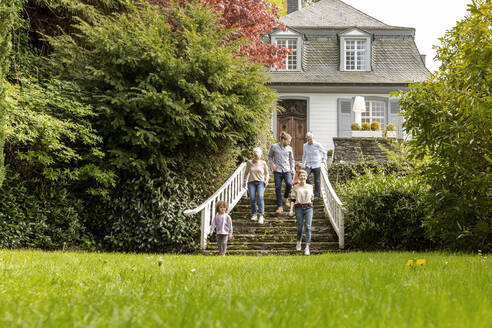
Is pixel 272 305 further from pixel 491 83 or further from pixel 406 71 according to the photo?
pixel 406 71

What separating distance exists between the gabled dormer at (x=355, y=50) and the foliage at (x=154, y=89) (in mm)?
12801

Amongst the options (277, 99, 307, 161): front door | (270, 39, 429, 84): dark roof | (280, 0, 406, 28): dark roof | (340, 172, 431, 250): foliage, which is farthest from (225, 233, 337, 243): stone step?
(280, 0, 406, 28): dark roof

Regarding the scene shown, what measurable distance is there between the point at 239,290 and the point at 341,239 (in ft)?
24.4

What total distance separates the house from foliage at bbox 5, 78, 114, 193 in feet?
41.8

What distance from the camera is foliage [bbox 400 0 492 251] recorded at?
6.89 metres

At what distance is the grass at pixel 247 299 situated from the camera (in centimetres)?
212

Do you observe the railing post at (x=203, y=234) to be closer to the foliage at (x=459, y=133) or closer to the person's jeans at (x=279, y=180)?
the person's jeans at (x=279, y=180)

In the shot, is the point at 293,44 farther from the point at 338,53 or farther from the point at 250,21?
the point at 250,21

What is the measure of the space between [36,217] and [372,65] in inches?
713

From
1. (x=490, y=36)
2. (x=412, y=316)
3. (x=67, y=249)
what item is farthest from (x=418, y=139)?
(x=67, y=249)

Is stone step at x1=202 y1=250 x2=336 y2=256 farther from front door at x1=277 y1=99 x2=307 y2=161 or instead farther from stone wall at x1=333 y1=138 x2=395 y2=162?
front door at x1=277 y1=99 x2=307 y2=161

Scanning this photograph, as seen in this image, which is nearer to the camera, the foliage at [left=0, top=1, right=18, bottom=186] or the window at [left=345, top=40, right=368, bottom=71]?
the foliage at [left=0, top=1, right=18, bottom=186]

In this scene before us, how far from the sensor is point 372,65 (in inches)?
894

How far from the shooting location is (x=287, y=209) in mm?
12289
